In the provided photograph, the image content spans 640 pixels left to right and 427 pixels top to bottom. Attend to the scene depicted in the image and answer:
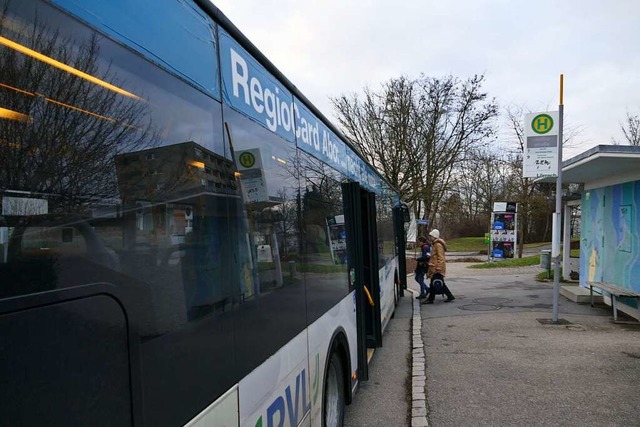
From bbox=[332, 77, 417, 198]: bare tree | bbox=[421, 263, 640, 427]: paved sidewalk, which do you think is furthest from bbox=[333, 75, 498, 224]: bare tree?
bbox=[421, 263, 640, 427]: paved sidewalk

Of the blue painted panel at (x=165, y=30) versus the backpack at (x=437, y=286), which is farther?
the backpack at (x=437, y=286)

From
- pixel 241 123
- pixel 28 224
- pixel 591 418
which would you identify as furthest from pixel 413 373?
pixel 28 224

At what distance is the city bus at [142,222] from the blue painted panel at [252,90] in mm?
12

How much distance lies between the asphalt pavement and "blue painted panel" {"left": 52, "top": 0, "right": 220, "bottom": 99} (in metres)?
4.10

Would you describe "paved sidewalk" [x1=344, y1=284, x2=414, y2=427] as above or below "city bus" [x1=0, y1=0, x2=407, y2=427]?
below

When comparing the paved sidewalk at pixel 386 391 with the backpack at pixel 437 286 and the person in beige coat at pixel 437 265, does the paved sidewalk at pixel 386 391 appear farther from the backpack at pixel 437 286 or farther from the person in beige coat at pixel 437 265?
the backpack at pixel 437 286

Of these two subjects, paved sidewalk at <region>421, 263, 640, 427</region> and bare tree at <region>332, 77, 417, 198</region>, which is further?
bare tree at <region>332, 77, 417, 198</region>

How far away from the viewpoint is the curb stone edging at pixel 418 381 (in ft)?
16.2

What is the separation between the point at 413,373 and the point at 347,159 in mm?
2952

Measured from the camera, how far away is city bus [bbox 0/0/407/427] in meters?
1.16

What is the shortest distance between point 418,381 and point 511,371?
52.4 inches

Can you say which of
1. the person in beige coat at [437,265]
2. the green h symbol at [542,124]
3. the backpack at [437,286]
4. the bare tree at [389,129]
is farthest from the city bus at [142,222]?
the bare tree at [389,129]

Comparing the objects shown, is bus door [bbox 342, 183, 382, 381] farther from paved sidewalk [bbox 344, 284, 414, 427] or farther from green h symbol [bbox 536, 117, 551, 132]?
green h symbol [bbox 536, 117, 551, 132]

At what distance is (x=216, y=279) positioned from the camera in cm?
203
